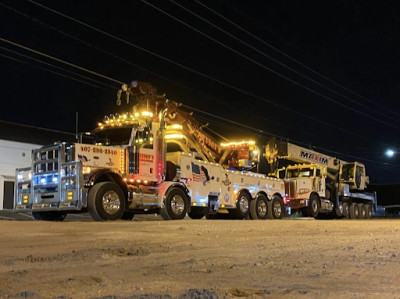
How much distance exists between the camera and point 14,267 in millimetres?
6609

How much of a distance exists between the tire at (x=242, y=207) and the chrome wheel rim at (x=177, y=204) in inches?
161

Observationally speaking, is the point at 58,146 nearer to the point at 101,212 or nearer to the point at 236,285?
the point at 101,212

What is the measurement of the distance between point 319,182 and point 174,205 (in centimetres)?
1286

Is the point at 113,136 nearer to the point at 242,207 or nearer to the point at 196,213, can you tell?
the point at 196,213

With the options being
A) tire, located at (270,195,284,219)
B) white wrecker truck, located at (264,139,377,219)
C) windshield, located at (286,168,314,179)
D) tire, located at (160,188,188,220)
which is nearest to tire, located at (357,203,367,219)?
white wrecker truck, located at (264,139,377,219)

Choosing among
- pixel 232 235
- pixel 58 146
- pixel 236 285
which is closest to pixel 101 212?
pixel 58 146

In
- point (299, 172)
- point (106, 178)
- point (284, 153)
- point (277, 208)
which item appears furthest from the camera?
point (299, 172)

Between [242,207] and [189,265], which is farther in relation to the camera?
[242,207]

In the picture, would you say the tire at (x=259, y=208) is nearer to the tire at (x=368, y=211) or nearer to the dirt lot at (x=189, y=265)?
the dirt lot at (x=189, y=265)

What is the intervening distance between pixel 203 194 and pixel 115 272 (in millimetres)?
12398

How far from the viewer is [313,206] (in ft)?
86.7

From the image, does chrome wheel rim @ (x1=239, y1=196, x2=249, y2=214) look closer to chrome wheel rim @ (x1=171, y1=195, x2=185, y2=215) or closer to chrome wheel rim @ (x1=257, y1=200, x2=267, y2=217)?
chrome wheel rim @ (x1=257, y1=200, x2=267, y2=217)

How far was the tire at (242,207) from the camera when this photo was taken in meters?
20.8

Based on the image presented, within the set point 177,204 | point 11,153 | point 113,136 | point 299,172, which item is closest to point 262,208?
point 177,204
